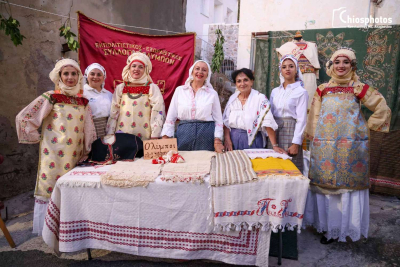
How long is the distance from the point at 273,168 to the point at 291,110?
1.00m

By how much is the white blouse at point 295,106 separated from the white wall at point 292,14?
2.79 m

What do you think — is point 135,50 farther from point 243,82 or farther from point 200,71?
point 243,82

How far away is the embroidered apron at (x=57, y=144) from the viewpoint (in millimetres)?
2607

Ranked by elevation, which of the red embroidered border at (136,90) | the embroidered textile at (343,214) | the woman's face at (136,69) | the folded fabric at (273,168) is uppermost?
the woman's face at (136,69)

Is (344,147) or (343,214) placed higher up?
(344,147)

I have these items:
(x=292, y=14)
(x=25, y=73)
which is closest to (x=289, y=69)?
(x=292, y=14)

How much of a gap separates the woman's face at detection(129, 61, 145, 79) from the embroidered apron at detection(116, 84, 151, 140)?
0.46ft

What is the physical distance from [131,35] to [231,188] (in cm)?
325

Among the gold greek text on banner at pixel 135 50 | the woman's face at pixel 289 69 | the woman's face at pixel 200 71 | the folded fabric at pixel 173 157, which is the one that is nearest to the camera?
the folded fabric at pixel 173 157

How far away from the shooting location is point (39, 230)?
2732 mm

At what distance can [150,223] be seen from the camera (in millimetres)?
2178

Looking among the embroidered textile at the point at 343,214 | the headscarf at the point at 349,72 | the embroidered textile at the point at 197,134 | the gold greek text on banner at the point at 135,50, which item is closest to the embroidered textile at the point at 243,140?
the embroidered textile at the point at 197,134

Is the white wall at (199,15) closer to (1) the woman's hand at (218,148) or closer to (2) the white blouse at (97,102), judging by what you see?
(2) the white blouse at (97,102)

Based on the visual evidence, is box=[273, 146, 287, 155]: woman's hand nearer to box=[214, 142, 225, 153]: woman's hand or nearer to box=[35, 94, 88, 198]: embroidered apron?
box=[214, 142, 225, 153]: woman's hand
